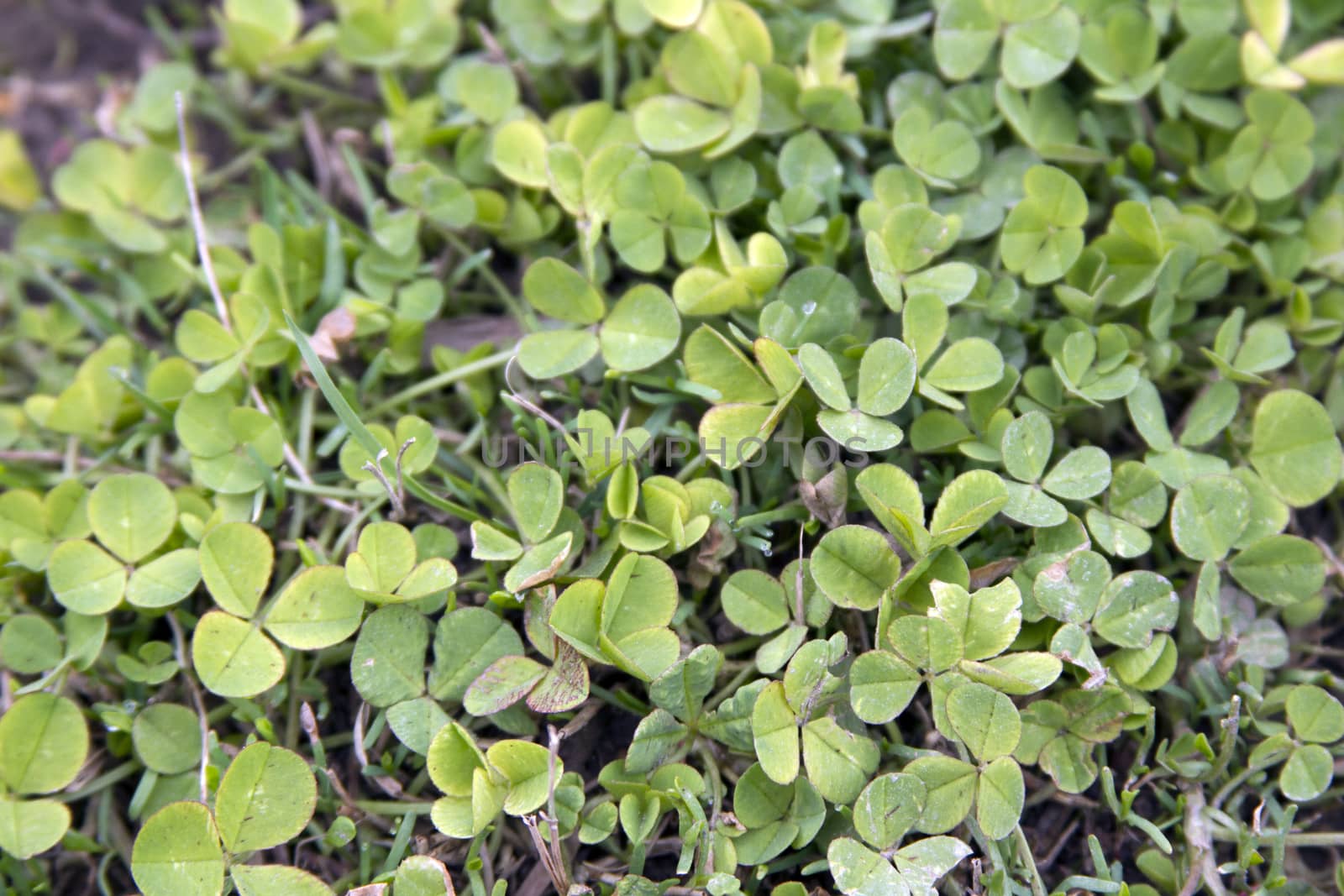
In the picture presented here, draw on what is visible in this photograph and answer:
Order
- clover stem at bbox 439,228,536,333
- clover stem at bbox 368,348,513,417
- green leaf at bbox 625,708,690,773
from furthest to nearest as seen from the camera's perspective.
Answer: clover stem at bbox 439,228,536,333 < clover stem at bbox 368,348,513,417 < green leaf at bbox 625,708,690,773

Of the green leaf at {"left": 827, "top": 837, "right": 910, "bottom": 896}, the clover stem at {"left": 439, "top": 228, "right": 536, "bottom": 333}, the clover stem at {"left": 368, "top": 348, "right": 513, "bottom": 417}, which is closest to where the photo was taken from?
the green leaf at {"left": 827, "top": 837, "right": 910, "bottom": 896}

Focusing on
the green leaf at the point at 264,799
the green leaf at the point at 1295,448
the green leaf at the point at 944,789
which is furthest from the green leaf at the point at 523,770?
the green leaf at the point at 1295,448

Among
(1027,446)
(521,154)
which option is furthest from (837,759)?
(521,154)

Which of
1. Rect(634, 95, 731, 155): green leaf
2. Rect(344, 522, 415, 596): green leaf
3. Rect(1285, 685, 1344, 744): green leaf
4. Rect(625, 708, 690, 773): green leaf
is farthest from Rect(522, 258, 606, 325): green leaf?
Rect(1285, 685, 1344, 744): green leaf

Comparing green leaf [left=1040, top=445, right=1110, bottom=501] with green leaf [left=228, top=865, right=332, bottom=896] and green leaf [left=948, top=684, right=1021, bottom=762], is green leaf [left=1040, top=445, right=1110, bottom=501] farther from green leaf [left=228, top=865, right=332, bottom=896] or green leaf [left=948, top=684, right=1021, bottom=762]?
green leaf [left=228, top=865, right=332, bottom=896]

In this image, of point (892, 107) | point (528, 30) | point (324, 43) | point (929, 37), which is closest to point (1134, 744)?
point (892, 107)

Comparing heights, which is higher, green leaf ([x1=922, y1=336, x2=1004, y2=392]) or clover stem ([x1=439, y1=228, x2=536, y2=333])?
green leaf ([x1=922, y1=336, x2=1004, y2=392])

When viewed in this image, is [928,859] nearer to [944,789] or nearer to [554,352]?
[944,789]
